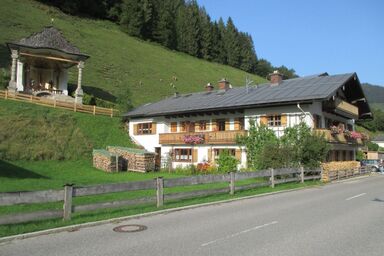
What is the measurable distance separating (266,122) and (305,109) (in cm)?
324

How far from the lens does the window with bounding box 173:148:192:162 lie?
3438cm

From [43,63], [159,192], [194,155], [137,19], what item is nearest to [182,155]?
[194,155]

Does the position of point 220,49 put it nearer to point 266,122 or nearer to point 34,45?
point 34,45

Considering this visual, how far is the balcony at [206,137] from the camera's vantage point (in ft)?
100

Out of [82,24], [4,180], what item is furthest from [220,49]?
[4,180]

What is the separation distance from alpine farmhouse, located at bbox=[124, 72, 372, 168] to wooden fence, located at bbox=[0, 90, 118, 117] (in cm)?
269

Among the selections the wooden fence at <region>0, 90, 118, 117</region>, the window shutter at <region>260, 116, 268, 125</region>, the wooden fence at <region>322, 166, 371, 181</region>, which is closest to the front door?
the wooden fence at <region>0, 90, 118, 117</region>

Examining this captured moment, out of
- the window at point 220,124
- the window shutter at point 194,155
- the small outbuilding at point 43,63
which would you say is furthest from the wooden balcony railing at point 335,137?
the small outbuilding at point 43,63

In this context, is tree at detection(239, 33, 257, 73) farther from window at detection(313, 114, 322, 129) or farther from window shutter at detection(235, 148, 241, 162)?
window shutter at detection(235, 148, 241, 162)

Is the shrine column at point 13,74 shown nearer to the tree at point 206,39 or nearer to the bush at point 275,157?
the bush at point 275,157

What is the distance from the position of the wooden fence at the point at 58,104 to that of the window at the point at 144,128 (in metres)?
3.52

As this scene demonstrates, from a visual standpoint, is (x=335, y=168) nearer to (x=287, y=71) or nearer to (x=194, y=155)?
(x=194, y=155)

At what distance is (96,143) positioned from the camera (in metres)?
33.2

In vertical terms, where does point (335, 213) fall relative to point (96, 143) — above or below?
below
